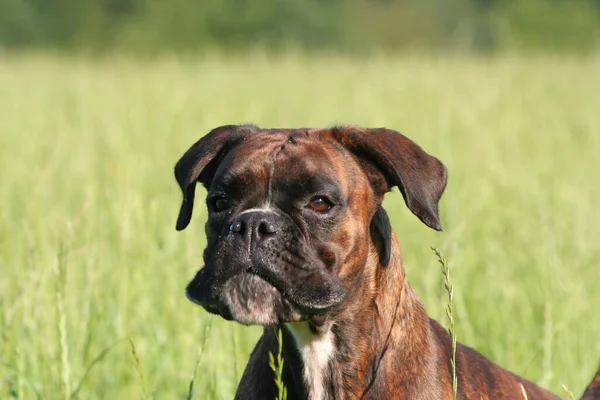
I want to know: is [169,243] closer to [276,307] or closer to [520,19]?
[276,307]

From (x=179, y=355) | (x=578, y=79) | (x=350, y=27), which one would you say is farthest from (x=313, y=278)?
(x=350, y=27)

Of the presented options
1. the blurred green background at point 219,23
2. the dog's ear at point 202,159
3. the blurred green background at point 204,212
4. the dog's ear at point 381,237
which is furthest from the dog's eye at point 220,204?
the blurred green background at point 219,23

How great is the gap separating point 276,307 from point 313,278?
0.16m

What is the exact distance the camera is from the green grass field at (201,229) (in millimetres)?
4758

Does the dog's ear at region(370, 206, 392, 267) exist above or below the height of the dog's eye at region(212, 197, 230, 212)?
below

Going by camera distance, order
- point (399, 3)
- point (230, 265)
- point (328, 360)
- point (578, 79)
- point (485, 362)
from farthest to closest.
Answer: point (399, 3) < point (578, 79) < point (485, 362) < point (328, 360) < point (230, 265)

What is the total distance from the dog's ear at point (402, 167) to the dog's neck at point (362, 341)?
28 centimetres

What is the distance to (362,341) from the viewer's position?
11.7ft

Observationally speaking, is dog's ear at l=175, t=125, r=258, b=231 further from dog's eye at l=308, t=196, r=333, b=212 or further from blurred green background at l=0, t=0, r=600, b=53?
blurred green background at l=0, t=0, r=600, b=53

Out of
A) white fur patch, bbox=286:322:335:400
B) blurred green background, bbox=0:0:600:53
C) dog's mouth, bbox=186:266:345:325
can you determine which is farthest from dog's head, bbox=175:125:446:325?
blurred green background, bbox=0:0:600:53

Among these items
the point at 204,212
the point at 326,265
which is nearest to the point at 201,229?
the point at 204,212

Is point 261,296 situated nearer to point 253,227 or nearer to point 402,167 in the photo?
point 253,227

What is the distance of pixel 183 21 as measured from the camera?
145 feet

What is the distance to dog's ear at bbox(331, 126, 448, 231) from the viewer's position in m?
3.44
